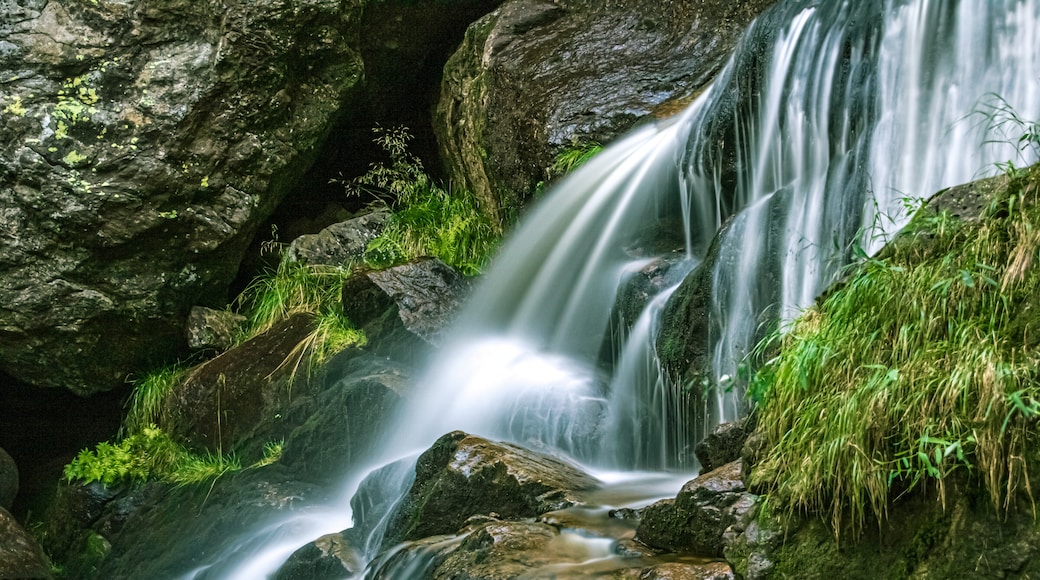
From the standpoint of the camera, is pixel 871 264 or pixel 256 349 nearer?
pixel 871 264

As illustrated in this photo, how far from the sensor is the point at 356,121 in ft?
28.0

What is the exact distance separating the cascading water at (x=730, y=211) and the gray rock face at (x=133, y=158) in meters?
2.09

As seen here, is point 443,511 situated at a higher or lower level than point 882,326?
lower

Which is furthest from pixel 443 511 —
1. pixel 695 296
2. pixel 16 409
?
pixel 16 409

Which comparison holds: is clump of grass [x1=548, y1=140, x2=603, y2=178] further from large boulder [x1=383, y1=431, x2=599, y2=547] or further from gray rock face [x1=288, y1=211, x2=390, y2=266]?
large boulder [x1=383, y1=431, x2=599, y2=547]

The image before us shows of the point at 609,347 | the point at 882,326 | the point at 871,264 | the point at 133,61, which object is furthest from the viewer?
the point at 133,61

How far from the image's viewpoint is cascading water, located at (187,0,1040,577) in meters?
4.27

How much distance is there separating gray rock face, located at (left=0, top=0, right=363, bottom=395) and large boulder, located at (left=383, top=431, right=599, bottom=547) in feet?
11.9

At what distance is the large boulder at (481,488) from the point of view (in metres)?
3.67

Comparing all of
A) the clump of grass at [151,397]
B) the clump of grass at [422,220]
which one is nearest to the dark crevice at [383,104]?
the clump of grass at [422,220]

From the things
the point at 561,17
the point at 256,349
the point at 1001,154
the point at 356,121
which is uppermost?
the point at 561,17

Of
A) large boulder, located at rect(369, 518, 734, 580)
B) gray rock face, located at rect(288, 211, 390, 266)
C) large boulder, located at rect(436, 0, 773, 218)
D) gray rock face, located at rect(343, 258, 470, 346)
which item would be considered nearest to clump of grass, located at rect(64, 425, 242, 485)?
gray rock face, located at rect(343, 258, 470, 346)

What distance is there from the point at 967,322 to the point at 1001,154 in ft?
5.76

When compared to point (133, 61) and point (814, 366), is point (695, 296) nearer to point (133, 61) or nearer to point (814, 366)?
point (814, 366)
